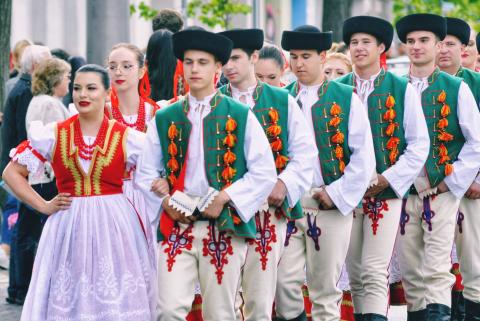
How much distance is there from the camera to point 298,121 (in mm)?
8516

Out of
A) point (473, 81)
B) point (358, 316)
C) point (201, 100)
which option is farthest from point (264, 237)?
point (473, 81)

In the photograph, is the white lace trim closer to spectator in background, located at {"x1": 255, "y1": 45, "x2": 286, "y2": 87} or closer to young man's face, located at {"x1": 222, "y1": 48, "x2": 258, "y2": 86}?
young man's face, located at {"x1": 222, "y1": 48, "x2": 258, "y2": 86}

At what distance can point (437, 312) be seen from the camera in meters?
9.60

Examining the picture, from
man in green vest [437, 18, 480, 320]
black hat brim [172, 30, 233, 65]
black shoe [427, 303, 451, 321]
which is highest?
black hat brim [172, 30, 233, 65]

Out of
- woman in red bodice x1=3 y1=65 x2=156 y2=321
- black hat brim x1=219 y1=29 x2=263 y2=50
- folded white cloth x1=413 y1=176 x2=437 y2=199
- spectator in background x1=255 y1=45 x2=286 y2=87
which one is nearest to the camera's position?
woman in red bodice x1=3 y1=65 x2=156 y2=321

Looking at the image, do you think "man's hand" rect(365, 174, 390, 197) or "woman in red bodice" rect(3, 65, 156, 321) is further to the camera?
"man's hand" rect(365, 174, 390, 197)

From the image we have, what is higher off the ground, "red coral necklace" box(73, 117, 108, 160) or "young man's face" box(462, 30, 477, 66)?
"young man's face" box(462, 30, 477, 66)

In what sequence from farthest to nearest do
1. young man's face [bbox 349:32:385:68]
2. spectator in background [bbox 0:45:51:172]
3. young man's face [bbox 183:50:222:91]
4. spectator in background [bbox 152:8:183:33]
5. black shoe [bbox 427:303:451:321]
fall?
spectator in background [bbox 0:45:51:172]
spectator in background [bbox 152:8:183:33]
black shoe [bbox 427:303:451:321]
young man's face [bbox 349:32:385:68]
young man's face [bbox 183:50:222:91]

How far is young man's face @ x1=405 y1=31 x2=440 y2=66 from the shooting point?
980 centimetres

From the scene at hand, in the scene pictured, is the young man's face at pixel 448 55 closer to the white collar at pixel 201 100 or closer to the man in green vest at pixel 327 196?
the man in green vest at pixel 327 196

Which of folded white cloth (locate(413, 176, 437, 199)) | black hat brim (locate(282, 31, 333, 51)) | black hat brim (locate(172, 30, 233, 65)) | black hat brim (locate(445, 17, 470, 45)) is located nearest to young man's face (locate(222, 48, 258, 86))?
black hat brim (locate(282, 31, 333, 51))

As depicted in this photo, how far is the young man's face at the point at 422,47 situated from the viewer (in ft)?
32.1

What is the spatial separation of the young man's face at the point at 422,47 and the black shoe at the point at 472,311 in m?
1.87

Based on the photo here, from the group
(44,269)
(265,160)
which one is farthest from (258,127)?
(44,269)
